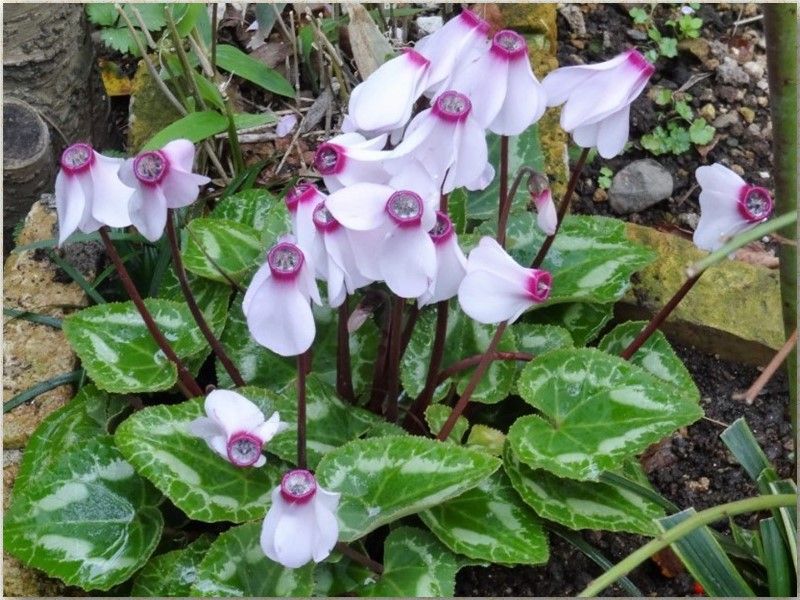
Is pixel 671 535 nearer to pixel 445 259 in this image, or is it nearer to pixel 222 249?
pixel 445 259

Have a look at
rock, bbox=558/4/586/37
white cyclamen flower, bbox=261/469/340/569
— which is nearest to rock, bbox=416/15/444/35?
rock, bbox=558/4/586/37

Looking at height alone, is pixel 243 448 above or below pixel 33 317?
above

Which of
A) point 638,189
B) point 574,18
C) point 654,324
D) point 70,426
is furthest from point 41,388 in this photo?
point 574,18

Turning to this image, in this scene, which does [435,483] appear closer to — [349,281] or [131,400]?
[349,281]

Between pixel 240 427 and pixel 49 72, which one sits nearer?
pixel 240 427

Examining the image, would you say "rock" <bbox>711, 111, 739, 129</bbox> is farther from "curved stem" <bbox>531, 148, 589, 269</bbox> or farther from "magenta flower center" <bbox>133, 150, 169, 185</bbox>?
"magenta flower center" <bbox>133, 150, 169, 185</bbox>

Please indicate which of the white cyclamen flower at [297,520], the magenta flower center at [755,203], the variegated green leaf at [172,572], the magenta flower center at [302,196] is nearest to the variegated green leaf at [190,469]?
→ the variegated green leaf at [172,572]

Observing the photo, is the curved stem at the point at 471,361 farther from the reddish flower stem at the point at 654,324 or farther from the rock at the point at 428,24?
the rock at the point at 428,24
